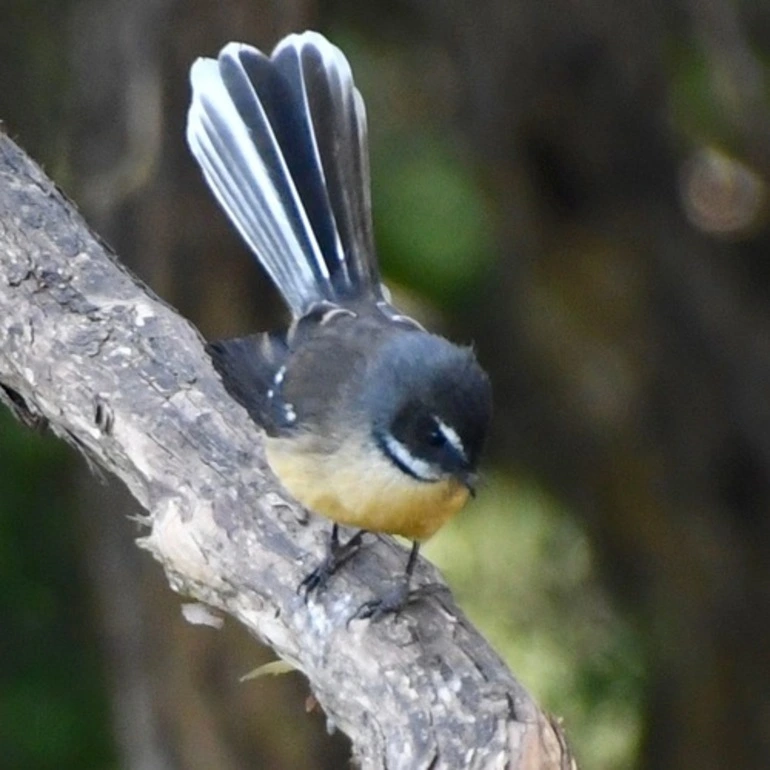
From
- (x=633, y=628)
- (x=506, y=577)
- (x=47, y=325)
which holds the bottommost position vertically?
(x=633, y=628)

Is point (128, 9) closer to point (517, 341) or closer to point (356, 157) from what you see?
point (356, 157)

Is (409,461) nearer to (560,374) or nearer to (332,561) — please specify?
(332,561)

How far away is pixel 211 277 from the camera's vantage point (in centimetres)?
516

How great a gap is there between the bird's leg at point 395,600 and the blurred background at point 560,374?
211 centimetres

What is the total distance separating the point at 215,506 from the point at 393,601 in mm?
363

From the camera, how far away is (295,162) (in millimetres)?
3795

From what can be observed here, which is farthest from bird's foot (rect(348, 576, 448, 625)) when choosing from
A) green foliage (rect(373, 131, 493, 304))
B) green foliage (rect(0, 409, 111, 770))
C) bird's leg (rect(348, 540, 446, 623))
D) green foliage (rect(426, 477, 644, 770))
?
green foliage (rect(426, 477, 644, 770))

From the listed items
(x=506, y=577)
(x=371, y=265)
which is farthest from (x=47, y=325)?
(x=506, y=577)

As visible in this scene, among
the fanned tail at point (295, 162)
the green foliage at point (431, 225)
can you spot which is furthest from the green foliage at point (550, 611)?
the fanned tail at point (295, 162)

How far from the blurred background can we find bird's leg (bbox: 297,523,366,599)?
6.30ft

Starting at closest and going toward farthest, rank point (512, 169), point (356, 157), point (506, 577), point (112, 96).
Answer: point (356, 157) < point (112, 96) < point (512, 169) < point (506, 577)

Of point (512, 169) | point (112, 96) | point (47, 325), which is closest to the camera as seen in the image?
point (47, 325)

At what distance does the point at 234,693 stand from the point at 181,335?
186cm

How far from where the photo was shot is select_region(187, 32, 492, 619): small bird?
3252mm
